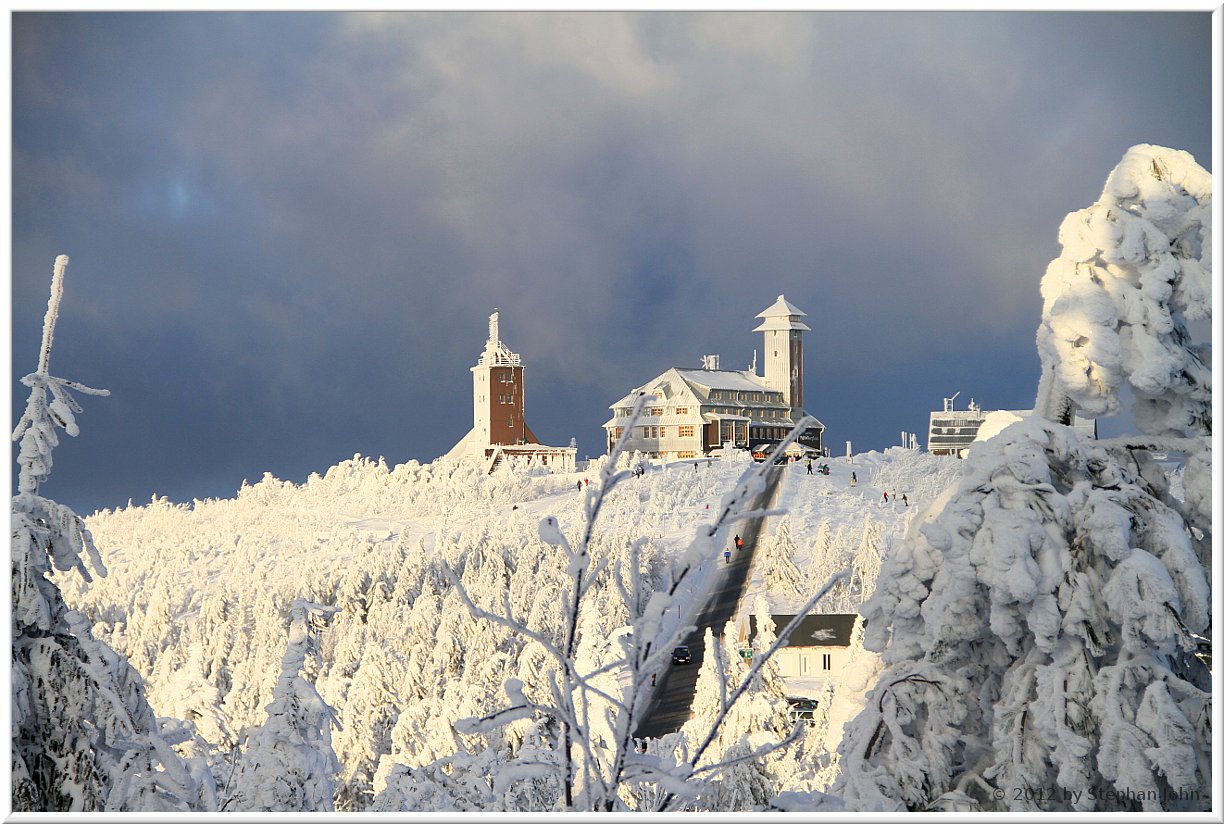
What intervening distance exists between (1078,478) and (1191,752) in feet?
6.29

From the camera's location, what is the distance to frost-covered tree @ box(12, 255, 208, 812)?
359 inches

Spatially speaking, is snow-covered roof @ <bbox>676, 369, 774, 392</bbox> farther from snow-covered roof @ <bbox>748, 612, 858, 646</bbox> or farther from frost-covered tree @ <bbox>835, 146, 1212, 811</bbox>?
frost-covered tree @ <bbox>835, 146, 1212, 811</bbox>

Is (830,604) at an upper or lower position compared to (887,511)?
lower

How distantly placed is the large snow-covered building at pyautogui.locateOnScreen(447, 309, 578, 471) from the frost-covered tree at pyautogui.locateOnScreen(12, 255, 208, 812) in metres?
50.7

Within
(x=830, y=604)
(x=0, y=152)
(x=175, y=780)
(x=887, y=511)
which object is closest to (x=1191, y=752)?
(x=175, y=780)

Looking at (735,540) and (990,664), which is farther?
(735,540)

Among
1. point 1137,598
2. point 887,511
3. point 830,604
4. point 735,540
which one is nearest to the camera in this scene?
point 1137,598

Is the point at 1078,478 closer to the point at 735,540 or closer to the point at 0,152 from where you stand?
the point at 0,152

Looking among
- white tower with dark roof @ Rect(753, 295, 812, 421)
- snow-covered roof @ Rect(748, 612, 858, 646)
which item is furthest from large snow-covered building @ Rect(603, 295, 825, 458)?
snow-covered roof @ Rect(748, 612, 858, 646)

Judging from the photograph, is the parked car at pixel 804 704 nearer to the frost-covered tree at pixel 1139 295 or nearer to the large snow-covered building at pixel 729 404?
the frost-covered tree at pixel 1139 295

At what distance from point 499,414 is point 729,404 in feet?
42.7

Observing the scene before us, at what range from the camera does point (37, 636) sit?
9211mm

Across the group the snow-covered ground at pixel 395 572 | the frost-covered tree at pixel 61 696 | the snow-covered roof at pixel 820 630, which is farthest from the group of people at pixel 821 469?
the frost-covered tree at pixel 61 696

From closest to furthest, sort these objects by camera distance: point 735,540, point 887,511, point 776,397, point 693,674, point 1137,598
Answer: point 1137,598 → point 693,674 → point 735,540 → point 887,511 → point 776,397
